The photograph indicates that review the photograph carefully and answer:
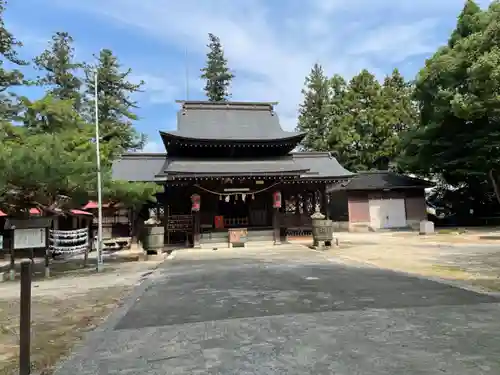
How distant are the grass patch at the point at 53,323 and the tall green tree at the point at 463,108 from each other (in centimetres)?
2065

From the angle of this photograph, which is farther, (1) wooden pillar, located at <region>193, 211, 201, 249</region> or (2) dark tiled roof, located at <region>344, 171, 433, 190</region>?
(2) dark tiled roof, located at <region>344, 171, 433, 190</region>

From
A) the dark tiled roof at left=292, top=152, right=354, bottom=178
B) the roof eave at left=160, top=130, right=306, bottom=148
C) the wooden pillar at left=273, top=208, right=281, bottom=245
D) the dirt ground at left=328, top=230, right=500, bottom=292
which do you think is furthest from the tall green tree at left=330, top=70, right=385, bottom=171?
the dirt ground at left=328, top=230, right=500, bottom=292

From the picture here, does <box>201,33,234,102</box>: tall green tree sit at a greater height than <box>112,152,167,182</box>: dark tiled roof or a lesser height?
greater

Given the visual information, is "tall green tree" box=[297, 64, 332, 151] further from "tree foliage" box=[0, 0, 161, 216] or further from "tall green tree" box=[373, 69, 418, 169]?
"tree foliage" box=[0, 0, 161, 216]

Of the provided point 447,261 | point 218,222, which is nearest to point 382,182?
point 218,222

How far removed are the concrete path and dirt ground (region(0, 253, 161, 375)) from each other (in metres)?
0.36

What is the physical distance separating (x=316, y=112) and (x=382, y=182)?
1855cm

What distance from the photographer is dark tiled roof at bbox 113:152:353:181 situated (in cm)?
1908

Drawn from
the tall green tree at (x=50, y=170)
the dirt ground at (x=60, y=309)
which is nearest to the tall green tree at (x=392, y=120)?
the tall green tree at (x=50, y=170)

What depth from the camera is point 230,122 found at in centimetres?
2442

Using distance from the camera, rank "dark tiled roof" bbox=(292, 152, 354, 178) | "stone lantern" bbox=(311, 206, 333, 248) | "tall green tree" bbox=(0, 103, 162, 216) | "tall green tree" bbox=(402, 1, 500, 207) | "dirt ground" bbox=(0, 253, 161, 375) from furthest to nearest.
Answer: "dark tiled roof" bbox=(292, 152, 354, 178) → "tall green tree" bbox=(402, 1, 500, 207) → "stone lantern" bbox=(311, 206, 333, 248) → "tall green tree" bbox=(0, 103, 162, 216) → "dirt ground" bbox=(0, 253, 161, 375)

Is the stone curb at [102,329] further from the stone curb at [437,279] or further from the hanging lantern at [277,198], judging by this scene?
the hanging lantern at [277,198]

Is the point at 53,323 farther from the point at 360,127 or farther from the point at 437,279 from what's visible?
the point at 360,127

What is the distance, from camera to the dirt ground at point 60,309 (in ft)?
14.9
